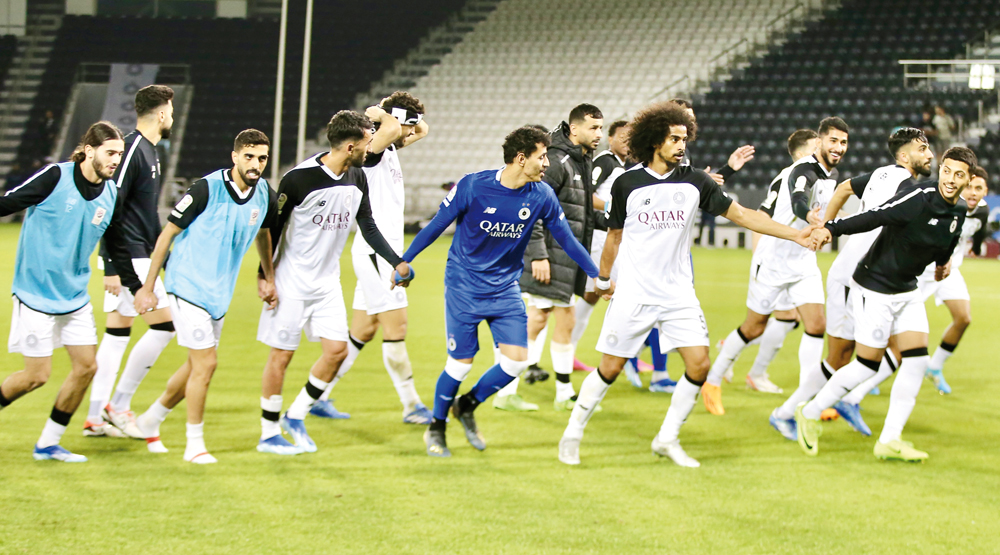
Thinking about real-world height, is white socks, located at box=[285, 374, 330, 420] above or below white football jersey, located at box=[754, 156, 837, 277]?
below

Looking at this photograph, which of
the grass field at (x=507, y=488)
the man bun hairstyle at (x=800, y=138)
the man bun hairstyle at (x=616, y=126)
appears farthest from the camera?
the man bun hairstyle at (x=616, y=126)

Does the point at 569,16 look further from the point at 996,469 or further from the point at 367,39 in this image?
the point at 996,469

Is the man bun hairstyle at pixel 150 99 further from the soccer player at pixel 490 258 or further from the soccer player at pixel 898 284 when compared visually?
the soccer player at pixel 898 284

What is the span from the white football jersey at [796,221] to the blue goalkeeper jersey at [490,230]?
2.04 m

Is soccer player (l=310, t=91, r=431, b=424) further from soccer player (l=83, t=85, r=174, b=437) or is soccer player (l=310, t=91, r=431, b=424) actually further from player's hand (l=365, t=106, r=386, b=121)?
soccer player (l=83, t=85, r=174, b=437)

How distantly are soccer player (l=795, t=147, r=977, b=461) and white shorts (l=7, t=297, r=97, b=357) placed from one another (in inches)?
160

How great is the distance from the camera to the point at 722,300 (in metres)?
13.0

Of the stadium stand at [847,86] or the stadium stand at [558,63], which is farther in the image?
the stadium stand at [558,63]

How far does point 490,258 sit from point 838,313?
2.67 m

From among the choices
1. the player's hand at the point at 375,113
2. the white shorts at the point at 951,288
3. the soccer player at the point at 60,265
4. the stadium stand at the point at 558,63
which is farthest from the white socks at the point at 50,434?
the stadium stand at the point at 558,63

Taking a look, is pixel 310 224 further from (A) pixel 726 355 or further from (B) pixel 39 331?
(A) pixel 726 355

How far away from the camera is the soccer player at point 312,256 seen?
515 cm

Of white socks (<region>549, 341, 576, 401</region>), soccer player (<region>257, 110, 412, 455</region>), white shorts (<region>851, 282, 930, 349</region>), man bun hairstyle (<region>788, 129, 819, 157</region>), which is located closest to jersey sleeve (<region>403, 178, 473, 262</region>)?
soccer player (<region>257, 110, 412, 455</region>)

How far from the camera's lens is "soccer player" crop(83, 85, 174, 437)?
17.9ft
